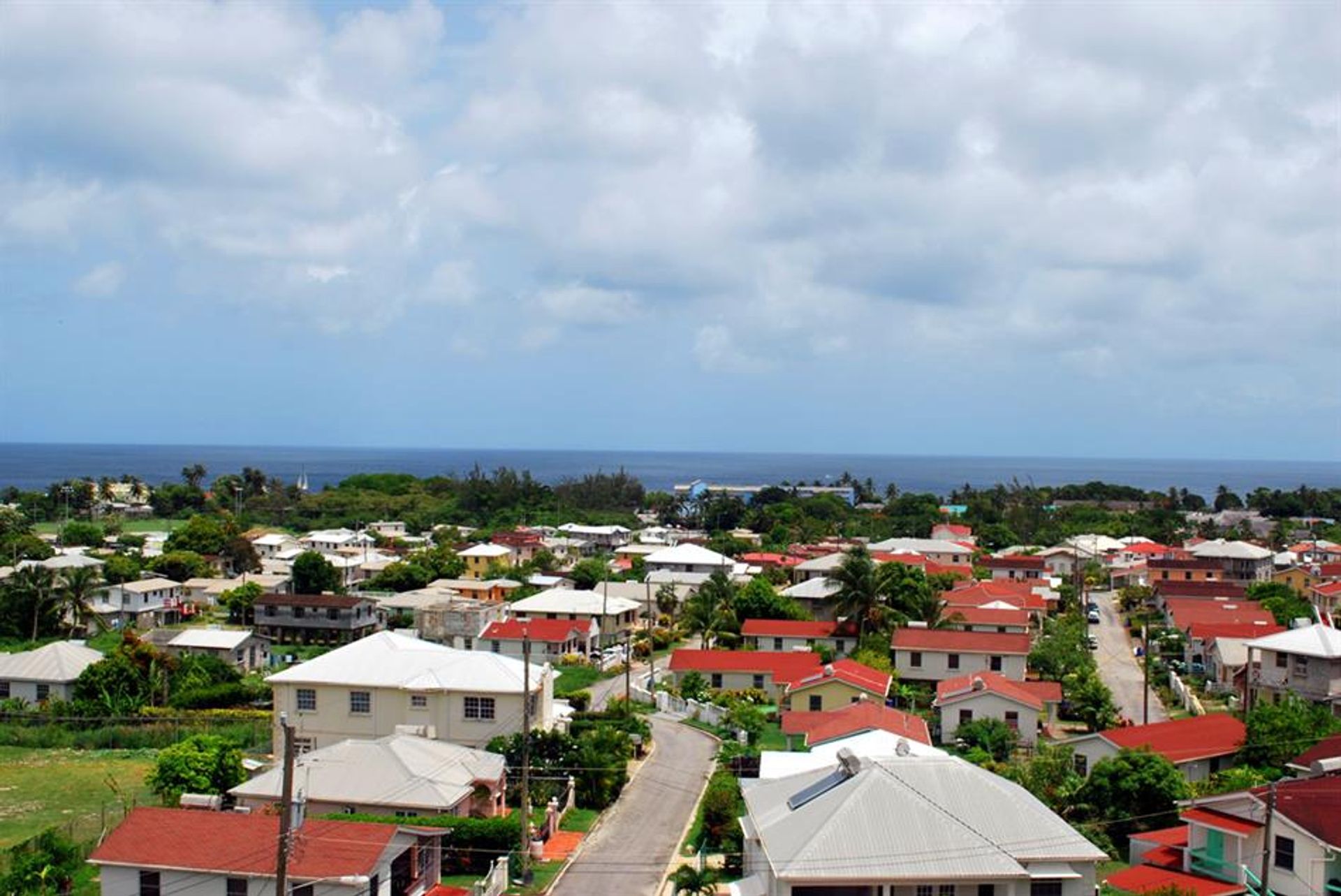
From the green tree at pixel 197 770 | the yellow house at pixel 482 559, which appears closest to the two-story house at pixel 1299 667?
the green tree at pixel 197 770

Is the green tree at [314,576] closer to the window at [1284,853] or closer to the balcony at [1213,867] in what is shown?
the balcony at [1213,867]

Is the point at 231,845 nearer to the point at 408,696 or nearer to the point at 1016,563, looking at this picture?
the point at 408,696

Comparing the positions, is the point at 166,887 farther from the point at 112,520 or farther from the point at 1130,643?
the point at 112,520

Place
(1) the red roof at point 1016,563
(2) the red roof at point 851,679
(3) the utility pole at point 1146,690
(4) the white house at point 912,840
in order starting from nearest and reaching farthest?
1. (4) the white house at point 912,840
2. (3) the utility pole at point 1146,690
3. (2) the red roof at point 851,679
4. (1) the red roof at point 1016,563

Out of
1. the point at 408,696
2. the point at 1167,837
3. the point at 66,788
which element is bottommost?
→ the point at 66,788

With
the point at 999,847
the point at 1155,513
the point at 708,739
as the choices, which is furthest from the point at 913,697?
the point at 1155,513

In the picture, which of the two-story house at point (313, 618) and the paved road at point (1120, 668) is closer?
the paved road at point (1120, 668)

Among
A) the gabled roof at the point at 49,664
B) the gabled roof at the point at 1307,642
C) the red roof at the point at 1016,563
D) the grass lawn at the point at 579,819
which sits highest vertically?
the gabled roof at the point at 1307,642

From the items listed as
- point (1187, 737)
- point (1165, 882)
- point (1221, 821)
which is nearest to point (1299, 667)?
point (1187, 737)
